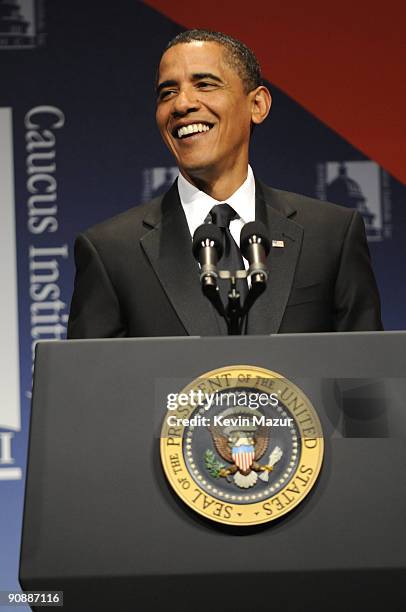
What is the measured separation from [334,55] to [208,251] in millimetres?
1806

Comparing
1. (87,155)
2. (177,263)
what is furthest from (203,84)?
(87,155)

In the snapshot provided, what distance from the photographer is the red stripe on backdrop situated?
3.05 meters

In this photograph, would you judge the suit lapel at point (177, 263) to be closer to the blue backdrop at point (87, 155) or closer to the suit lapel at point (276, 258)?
the suit lapel at point (276, 258)

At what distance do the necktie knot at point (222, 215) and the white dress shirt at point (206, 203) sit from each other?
20mm

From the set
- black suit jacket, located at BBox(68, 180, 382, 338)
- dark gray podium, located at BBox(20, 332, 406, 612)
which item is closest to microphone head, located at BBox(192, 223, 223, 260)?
dark gray podium, located at BBox(20, 332, 406, 612)

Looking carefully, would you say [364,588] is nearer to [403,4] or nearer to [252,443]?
[252,443]

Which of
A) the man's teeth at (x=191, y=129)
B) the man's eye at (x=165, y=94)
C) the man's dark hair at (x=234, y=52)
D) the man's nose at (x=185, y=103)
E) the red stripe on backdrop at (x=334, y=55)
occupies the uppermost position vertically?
the red stripe on backdrop at (x=334, y=55)

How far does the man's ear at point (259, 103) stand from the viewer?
1.97m

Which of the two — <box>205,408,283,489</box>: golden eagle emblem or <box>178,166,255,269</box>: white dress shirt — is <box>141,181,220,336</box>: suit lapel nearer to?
<box>178,166,255,269</box>: white dress shirt

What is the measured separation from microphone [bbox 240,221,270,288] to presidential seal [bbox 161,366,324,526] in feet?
0.41

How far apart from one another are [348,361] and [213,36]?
0.80m

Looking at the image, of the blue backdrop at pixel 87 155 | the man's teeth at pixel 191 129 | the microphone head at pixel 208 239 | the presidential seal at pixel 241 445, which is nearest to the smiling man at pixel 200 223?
the man's teeth at pixel 191 129

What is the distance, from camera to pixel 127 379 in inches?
53.0

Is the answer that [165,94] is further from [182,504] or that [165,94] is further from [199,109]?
[182,504]
